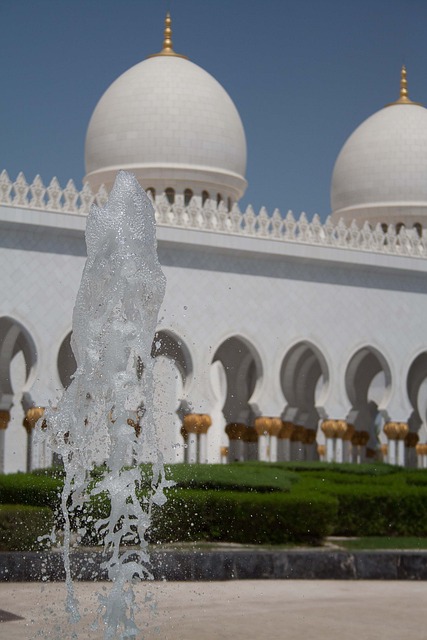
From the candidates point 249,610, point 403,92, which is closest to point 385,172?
point 403,92

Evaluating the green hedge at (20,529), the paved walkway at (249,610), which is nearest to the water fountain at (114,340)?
the paved walkway at (249,610)

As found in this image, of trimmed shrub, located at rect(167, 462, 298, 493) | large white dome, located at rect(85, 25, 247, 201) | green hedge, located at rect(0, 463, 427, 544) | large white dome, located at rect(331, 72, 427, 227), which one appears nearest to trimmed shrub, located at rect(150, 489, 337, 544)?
green hedge, located at rect(0, 463, 427, 544)

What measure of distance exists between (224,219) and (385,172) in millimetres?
7632

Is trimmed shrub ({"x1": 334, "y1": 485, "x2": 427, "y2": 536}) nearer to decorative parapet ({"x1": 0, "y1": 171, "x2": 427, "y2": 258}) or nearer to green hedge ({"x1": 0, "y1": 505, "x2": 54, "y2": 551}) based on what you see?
green hedge ({"x1": 0, "y1": 505, "x2": 54, "y2": 551})

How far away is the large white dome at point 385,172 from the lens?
29.8m

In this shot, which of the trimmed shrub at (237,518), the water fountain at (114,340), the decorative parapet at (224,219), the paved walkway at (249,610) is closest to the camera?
the water fountain at (114,340)

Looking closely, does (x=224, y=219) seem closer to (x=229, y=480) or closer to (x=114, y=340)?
(x=229, y=480)

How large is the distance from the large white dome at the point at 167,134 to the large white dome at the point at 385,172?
3.55m

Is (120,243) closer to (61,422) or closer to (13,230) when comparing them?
(61,422)

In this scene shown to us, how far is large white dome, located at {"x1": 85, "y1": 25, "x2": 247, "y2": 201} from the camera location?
87.8 ft

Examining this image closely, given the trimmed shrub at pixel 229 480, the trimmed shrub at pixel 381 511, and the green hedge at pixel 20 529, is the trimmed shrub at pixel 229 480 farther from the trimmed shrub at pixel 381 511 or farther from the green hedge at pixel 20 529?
the green hedge at pixel 20 529

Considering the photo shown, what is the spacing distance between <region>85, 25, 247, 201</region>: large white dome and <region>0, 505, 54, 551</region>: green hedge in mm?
15685

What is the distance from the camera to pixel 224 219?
23797 millimetres

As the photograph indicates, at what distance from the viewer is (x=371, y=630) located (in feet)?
25.6
